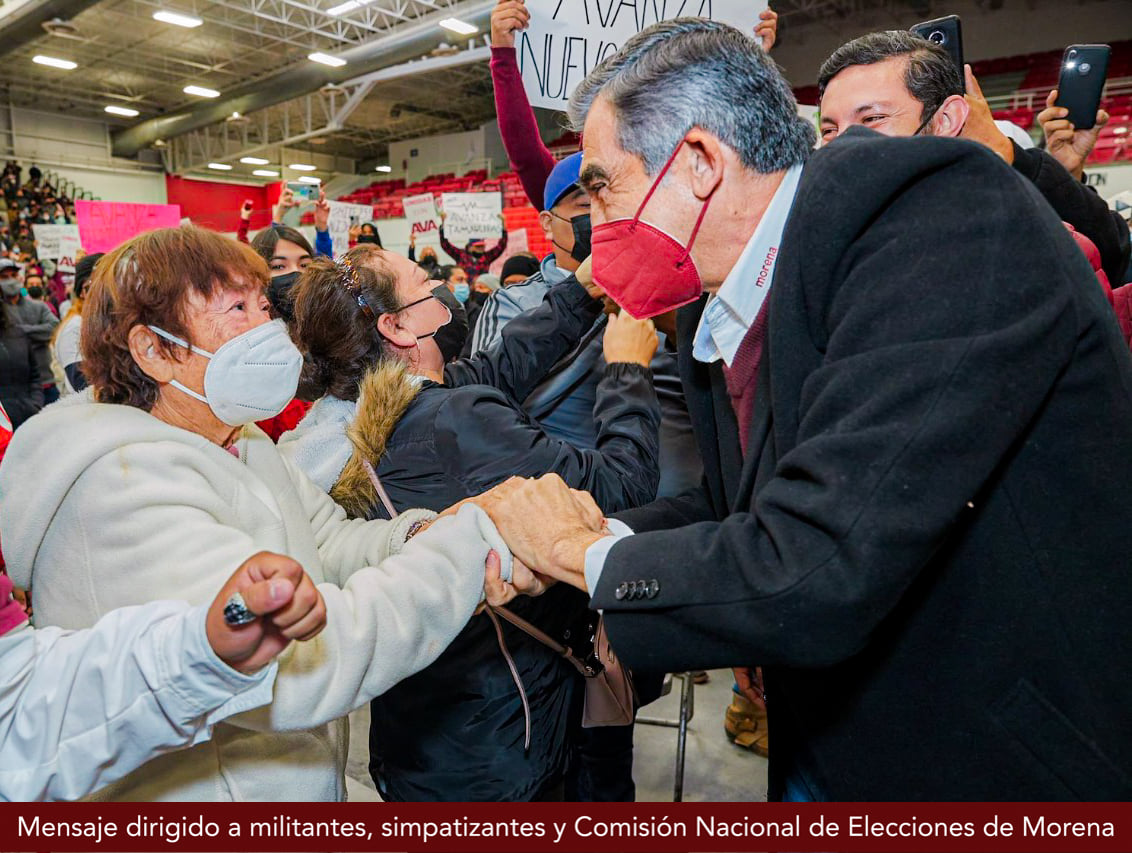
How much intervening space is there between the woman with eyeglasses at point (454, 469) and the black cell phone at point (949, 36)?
1.14m

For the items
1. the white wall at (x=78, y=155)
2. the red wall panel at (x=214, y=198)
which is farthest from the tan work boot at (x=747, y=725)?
the white wall at (x=78, y=155)

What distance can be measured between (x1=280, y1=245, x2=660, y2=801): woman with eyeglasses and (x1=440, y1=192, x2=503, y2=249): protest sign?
558cm

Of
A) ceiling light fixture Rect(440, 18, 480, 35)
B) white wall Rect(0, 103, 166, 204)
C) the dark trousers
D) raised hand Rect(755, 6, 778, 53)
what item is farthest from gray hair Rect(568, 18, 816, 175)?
white wall Rect(0, 103, 166, 204)

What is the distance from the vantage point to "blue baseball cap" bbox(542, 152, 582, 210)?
7.95 ft

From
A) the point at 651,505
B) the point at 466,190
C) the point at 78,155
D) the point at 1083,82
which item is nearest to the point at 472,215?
the point at 1083,82

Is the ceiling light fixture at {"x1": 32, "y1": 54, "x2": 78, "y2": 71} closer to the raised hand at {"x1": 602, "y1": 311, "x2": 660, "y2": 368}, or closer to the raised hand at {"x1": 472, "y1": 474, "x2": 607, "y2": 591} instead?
the raised hand at {"x1": 602, "y1": 311, "x2": 660, "y2": 368}

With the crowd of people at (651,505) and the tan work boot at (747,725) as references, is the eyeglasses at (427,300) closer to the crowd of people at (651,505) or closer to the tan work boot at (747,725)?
the crowd of people at (651,505)

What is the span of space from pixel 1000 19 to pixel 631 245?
17.1 metres

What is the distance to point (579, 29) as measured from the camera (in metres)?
2.39

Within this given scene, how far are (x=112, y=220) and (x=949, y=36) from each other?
903 centimetres

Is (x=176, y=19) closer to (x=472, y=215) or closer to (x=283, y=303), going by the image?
(x=472, y=215)

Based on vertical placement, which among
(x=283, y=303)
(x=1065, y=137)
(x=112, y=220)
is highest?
(x=112, y=220)

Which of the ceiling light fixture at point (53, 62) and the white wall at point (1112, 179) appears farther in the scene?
the ceiling light fixture at point (53, 62)

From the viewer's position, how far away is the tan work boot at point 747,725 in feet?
10.7
